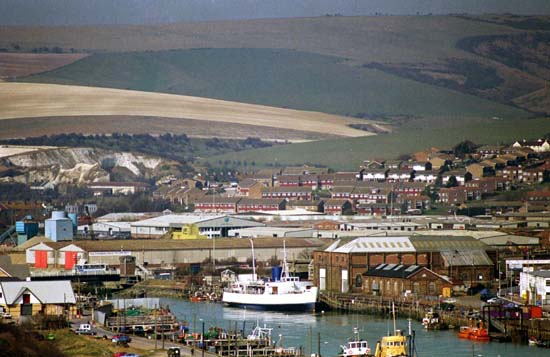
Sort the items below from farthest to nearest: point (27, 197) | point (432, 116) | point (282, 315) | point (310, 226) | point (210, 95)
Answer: point (210, 95), point (432, 116), point (27, 197), point (310, 226), point (282, 315)

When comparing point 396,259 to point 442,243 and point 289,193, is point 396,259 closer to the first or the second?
point 442,243

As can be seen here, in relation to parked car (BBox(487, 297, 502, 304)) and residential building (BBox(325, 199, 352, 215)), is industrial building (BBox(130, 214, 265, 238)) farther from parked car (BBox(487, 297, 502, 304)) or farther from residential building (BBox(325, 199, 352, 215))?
parked car (BBox(487, 297, 502, 304))

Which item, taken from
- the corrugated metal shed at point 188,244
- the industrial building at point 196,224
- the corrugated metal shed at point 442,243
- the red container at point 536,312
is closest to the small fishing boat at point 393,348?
the red container at point 536,312

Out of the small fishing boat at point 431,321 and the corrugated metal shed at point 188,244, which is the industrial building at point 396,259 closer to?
the small fishing boat at point 431,321

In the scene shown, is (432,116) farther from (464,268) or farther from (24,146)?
(464,268)

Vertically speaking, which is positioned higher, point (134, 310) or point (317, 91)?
point (317, 91)

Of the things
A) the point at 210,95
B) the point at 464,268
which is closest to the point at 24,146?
the point at 210,95

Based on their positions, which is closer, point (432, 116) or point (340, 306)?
point (340, 306)
